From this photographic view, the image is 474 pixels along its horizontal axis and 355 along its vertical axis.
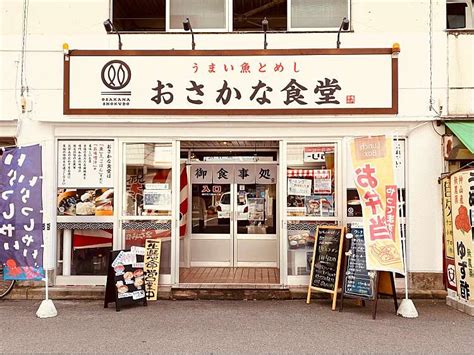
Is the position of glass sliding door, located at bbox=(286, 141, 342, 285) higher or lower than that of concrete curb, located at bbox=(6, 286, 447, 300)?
higher

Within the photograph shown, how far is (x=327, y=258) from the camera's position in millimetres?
7594

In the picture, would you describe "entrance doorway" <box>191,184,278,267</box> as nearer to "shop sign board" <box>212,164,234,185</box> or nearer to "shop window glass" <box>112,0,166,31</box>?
"shop sign board" <box>212,164,234,185</box>

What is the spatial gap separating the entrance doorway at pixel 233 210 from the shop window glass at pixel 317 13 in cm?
303

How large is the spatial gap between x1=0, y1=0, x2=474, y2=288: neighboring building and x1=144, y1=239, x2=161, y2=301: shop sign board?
239 mm

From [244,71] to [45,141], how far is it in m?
3.57

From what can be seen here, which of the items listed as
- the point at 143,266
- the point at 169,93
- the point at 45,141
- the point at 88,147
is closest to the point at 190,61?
the point at 169,93

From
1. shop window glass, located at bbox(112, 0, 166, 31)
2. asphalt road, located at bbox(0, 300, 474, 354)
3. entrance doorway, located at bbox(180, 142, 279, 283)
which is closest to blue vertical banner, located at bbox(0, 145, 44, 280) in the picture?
asphalt road, located at bbox(0, 300, 474, 354)

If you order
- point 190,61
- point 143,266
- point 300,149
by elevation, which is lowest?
point 143,266

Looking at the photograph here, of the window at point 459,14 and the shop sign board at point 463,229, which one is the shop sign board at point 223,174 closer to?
the shop sign board at point 463,229

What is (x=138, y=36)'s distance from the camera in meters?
8.27

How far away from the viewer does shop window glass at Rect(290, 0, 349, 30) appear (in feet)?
27.2

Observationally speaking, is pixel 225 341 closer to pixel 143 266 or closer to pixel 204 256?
pixel 143 266

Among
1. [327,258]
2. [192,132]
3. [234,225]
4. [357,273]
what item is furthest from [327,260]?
[234,225]

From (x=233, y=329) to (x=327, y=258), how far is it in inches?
81.2
